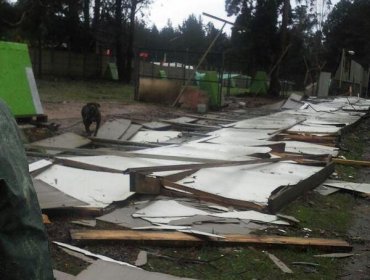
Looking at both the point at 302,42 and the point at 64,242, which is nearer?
the point at 64,242

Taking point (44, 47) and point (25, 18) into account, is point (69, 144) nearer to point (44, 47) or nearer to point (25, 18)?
point (25, 18)

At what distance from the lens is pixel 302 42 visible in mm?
48469

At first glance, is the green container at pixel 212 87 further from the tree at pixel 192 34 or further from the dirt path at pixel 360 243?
the tree at pixel 192 34

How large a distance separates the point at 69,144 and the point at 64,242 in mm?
5105

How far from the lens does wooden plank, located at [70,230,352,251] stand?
174 inches

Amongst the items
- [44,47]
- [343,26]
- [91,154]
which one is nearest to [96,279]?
[91,154]

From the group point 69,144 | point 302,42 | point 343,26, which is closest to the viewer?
point 69,144

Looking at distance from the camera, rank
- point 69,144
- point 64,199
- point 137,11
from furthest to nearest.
Answer: 1. point 137,11
2. point 69,144
3. point 64,199

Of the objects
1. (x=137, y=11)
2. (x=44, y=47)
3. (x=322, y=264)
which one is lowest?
(x=322, y=264)

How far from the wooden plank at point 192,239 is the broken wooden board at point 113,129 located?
20.7 feet

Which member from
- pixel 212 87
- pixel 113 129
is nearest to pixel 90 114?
pixel 113 129

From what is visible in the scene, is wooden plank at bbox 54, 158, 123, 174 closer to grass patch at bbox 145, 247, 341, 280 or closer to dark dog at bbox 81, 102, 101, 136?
grass patch at bbox 145, 247, 341, 280

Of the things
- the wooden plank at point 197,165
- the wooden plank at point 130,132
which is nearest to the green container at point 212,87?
the wooden plank at point 130,132

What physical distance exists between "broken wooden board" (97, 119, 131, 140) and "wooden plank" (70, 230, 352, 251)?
6.30 metres
